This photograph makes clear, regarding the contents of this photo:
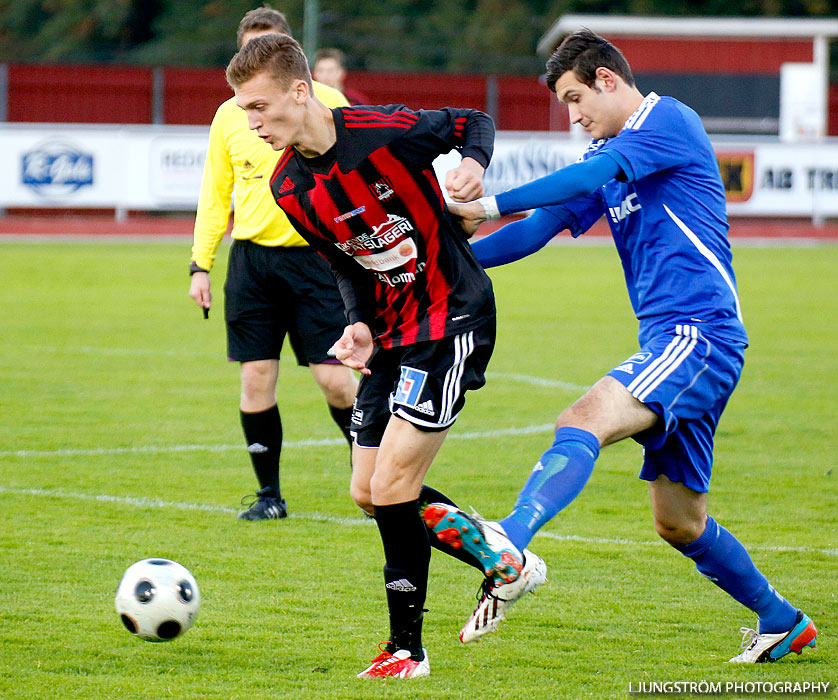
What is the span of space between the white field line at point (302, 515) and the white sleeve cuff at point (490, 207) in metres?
2.25

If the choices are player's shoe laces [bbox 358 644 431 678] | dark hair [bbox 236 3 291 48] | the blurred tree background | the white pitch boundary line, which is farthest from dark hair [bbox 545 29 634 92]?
the blurred tree background

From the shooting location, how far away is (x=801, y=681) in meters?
3.98

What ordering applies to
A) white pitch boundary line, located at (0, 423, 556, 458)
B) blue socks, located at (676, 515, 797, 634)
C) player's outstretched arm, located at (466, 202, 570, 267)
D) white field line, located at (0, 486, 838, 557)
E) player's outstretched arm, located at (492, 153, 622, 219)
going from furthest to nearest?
1. white pitch boundary line, located at (0, 423, 556, 458)
2. white field line, located at (0, 486, 838, 557)
3. player's outstretched arm, located at (466, 202, 570, 267)
4. blue socks, located at (676, 515, 797, 634)
5. player's outstretched arm, located at (492, 153, 622, 219)

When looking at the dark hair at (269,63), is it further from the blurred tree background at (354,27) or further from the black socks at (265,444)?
the blurred tree background at (354,27)

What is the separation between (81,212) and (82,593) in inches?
786

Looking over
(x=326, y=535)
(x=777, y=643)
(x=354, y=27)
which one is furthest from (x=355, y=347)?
(x=354, y=27)

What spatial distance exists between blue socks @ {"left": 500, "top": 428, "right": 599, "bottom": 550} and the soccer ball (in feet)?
3.89

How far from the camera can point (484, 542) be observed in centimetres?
349

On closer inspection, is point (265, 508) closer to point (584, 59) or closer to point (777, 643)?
point (777, 643)

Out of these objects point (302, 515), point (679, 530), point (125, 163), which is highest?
point (679, 530)

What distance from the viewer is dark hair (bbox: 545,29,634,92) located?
4.07 metres

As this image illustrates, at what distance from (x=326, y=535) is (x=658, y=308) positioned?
2348 millimetres

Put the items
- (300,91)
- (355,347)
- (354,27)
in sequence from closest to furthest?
1. (300,91)
2. (355,347)
3. (354,27)

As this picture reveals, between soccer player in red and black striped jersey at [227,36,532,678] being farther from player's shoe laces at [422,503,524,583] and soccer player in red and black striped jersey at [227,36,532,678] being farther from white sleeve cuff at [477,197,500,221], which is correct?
player's shoe laces at [422,503,524,583]
